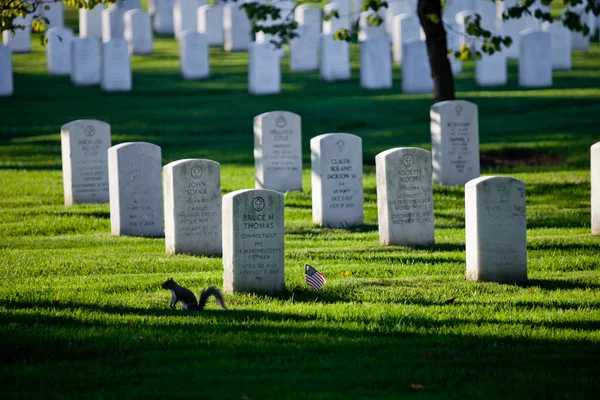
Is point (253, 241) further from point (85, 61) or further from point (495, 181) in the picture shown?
point (85, 61)

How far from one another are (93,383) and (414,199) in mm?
6844

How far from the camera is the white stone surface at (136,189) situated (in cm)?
1416

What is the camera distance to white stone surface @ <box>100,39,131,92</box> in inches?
1229

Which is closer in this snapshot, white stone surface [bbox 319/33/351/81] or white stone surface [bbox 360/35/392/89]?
white stone surface [bbox 360/35/392/89]

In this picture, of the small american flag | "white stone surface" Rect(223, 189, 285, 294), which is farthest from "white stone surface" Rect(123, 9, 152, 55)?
the small american flag

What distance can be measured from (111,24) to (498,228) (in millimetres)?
31016

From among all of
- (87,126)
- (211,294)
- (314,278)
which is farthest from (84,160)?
(211,294)

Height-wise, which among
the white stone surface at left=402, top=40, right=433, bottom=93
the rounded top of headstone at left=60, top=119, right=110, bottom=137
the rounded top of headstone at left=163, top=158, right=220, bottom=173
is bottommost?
the rounded top of headstone at left=163, top=158, right=220, bottom=173

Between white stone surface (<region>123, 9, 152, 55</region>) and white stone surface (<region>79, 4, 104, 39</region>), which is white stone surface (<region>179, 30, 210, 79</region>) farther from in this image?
white stone surface (<region>79, 4, 104, 39</region>)

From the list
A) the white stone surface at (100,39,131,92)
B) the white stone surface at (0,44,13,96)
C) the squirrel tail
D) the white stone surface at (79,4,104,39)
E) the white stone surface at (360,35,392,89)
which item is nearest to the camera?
the squirrel tail

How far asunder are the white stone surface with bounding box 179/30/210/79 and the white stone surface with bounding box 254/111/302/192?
50.5ft

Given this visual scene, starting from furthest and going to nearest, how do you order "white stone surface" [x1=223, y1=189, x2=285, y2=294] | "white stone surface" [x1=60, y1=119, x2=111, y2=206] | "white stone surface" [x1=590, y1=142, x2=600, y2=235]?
"white stone surface" [x1=60, y1=119, x2=111, y2=206] → "white stone surface" [x1=590, y1=142, x2=600, y2=235] → "white stone surface" [x1=223, y1=189, x2=285, y2=294]

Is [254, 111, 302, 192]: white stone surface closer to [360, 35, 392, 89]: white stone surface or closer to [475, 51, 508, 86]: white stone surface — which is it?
[360, 35, 392, 89]: white stone surface

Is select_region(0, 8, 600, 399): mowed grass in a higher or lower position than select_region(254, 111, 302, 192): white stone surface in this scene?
lower
